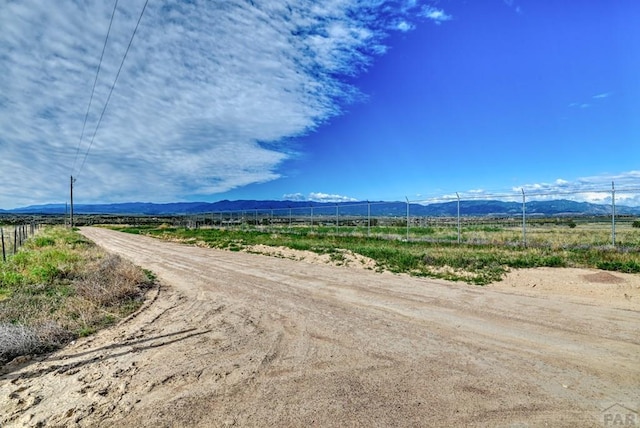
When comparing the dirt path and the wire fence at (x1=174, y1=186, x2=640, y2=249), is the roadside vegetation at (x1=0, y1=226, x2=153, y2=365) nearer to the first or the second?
the dirt path

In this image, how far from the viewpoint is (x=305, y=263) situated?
47.9 ft

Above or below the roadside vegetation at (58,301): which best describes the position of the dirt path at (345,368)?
below

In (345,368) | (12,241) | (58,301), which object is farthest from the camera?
(12,241)

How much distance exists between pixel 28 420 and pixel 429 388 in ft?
13.5

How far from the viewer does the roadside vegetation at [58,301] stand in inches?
212

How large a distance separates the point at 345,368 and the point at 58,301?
690 centimetres

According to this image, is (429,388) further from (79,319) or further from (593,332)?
(79,319)

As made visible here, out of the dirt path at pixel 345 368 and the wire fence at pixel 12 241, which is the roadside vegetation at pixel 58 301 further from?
the wire fence at pixel 12 241

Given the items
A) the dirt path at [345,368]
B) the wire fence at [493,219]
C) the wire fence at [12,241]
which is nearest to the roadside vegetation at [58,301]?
the dirt path at [345,368]

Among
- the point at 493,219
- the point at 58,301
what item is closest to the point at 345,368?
the point at 58,301

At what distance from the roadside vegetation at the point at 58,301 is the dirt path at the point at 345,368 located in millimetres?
453

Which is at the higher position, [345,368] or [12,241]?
[12,241]

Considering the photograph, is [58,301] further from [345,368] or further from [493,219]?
[493,219]

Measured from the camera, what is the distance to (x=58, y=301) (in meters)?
7.73
